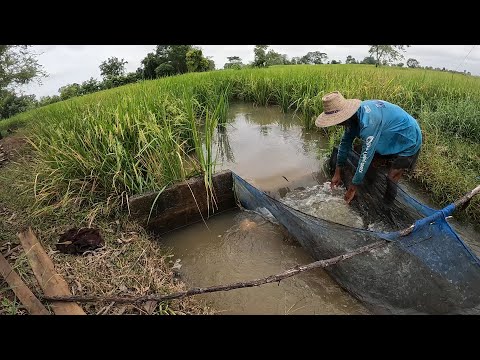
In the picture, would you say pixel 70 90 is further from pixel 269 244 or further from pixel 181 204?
pixel 269 244

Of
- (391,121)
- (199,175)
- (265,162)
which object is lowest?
(265,162)

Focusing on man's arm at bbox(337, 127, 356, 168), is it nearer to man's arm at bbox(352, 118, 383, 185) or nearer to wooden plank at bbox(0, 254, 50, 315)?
man's arm at bbox(352, 118, 383, 185)

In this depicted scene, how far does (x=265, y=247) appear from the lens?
2.90 metres

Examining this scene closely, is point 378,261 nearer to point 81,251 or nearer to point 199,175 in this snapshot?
point 199,175

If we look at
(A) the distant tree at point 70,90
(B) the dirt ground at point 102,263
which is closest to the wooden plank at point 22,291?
(B) the dirt ground at point 102,263

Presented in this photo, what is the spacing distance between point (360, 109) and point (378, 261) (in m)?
1.34

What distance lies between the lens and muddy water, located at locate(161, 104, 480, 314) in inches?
91.2

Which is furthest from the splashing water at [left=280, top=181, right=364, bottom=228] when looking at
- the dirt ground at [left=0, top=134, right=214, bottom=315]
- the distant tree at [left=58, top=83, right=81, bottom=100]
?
the distant tree at [left=58, top=83, right=81, bottom=100]

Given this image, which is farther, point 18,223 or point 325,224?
point 18,223

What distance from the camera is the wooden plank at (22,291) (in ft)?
6.39

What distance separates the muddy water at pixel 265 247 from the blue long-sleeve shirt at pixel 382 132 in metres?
0.75

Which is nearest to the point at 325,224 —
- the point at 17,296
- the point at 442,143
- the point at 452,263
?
the point at 452,263

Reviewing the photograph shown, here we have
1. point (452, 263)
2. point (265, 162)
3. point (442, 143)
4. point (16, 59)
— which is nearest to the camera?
point (452, 263)

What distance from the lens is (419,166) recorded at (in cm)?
384
